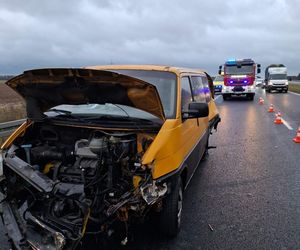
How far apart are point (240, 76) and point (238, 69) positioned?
599mm

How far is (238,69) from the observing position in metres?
28.0

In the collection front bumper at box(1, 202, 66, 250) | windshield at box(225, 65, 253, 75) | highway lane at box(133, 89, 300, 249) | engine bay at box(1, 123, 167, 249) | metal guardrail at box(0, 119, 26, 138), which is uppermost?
engine bay at box(1, 123, 167, 249)

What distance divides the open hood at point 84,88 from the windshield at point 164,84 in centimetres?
46

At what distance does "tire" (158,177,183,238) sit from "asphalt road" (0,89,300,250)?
0.43 ft

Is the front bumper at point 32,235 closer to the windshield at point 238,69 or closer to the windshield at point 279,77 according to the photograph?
the windshield at point 238,69

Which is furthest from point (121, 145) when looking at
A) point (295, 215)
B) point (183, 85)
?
point (295, 215)

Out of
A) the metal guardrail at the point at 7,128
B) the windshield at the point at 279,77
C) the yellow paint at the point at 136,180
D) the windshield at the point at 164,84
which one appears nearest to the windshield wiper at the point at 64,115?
the windshield at the point at 164,84

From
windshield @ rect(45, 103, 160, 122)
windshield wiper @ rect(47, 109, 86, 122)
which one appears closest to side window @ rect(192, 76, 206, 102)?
windshield @ rect(45, 103, 160, 122)

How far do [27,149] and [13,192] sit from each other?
0.73 metres

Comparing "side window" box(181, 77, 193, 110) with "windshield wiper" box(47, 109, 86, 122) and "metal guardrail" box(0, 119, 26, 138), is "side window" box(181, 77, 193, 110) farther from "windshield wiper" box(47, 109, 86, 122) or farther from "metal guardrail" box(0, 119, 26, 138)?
"metal guardrail" box(0, 119, 26, 138)

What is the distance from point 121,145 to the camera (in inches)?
143

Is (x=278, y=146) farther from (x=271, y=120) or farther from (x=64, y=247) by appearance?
(x=64, y=247)

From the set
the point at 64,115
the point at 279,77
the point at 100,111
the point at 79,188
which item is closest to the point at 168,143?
the point at 79,188

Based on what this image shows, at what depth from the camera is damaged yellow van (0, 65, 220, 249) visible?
10.6ft
